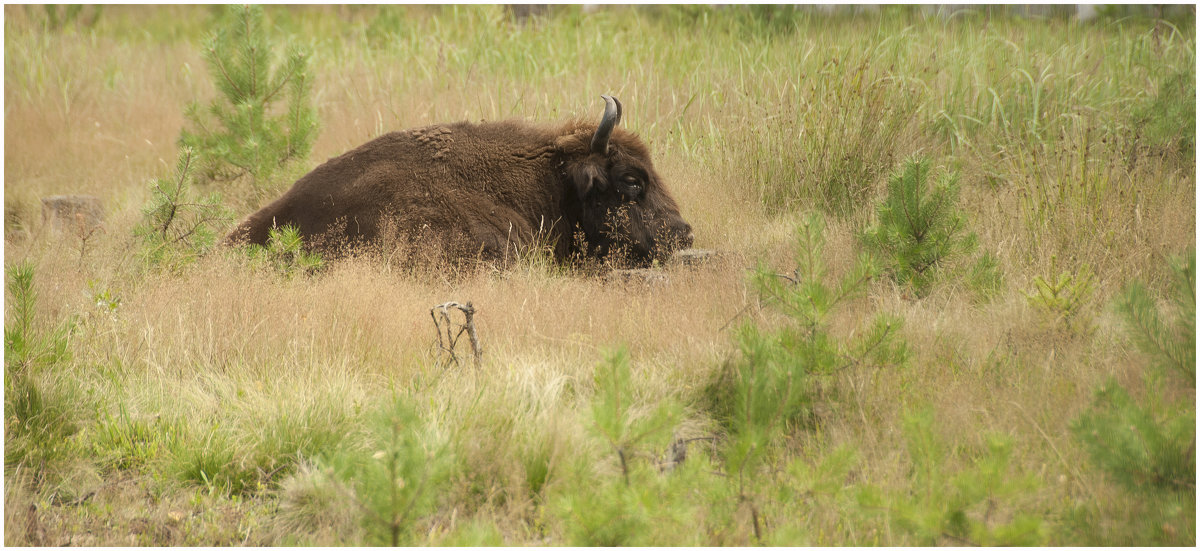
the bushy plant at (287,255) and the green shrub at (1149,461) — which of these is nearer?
the green shrub at (1149,461)

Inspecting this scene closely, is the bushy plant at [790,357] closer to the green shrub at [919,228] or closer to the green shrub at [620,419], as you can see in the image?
the green shrub at [620,419]

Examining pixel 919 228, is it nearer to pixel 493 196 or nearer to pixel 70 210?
pixel 493 196

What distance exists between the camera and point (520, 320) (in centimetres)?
467

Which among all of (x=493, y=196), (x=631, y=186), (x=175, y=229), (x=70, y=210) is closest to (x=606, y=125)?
(x=631, y=186)

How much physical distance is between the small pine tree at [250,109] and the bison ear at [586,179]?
10.8 ft

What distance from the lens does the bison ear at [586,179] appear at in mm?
6047

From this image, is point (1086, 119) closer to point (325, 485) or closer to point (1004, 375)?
point (1004, 375)

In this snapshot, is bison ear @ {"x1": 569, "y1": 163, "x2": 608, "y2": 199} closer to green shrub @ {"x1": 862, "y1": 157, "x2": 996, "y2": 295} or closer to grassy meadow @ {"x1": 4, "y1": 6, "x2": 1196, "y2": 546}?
grassy meadow @ {"x1": 4, "y1": 6, "x2": 1196, "y2": 546}

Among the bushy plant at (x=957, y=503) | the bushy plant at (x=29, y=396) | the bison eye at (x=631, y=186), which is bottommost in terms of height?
the bushy plant at (x=957, y=503)

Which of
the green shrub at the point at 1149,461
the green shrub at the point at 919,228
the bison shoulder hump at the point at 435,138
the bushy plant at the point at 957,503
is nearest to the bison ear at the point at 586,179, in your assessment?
the bison shoulder hump at the point at 435,138

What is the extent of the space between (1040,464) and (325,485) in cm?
267

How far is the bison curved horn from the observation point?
5.94 metres

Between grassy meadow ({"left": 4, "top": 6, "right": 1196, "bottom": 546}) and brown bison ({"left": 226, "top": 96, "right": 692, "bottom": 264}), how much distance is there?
35 cm

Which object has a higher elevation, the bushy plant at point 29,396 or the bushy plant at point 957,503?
the bushy plant at point 29,396
